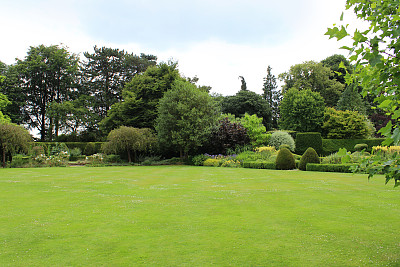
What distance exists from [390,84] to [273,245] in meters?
2.74

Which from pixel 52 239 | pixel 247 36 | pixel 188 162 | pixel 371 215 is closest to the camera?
pixel 52 239

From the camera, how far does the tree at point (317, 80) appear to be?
42.3 meters

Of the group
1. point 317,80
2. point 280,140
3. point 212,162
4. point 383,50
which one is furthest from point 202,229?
point 317,80

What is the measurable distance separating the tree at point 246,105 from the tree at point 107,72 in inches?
629

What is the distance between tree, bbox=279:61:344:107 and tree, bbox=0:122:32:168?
38031mm

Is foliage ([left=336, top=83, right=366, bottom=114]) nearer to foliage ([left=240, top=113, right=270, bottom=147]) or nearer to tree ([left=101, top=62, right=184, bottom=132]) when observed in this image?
foliage ([left=240, top=113, right=270, bottom=147])

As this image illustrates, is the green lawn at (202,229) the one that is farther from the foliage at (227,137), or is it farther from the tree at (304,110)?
the tree at (304,110)

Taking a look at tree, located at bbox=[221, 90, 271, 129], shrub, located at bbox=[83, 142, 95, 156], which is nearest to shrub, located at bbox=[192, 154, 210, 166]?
shrub, located at bbox=[83, 142, 95, 156]

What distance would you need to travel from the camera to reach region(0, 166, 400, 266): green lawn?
3650 mm

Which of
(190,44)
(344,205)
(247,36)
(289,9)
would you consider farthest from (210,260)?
(190,44)

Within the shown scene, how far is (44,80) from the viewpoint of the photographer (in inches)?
1588

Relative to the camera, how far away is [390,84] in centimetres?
260

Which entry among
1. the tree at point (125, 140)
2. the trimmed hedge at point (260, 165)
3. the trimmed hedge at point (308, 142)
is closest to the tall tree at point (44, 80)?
the tree at point (125, 140)

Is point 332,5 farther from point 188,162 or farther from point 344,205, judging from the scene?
point 188,162
